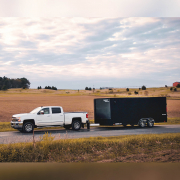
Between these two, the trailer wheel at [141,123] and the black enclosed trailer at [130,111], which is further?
the trailer wheel at [141,123]

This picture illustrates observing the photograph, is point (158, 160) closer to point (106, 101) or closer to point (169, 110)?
point (106, 101)

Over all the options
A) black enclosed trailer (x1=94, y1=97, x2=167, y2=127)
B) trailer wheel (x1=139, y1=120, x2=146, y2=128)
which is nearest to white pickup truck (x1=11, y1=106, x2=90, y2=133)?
black enclosed trailer (x1=94, y1=97, x2=167, y2=127)

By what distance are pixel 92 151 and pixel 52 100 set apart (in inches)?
1629

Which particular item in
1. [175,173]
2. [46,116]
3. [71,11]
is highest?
[71,11]

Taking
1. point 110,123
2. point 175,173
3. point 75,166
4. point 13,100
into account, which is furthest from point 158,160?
point 13,100

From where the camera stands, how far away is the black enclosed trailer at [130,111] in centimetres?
2248

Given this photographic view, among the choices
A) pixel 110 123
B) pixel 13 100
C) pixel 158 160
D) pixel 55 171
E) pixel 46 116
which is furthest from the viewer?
pixel 13 100

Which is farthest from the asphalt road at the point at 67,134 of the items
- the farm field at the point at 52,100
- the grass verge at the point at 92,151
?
the farm field at the point at 52,100

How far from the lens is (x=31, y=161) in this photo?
Answer: 12.3 m

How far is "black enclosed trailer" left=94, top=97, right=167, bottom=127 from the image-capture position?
22.5 meters

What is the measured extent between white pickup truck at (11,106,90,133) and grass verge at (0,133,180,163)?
6.39m

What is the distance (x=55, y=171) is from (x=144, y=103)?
1398cm

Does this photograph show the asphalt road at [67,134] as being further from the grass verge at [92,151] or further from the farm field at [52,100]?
the farm field at [52,100]

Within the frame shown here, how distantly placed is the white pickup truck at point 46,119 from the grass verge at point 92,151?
6392mm
